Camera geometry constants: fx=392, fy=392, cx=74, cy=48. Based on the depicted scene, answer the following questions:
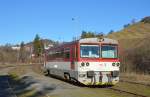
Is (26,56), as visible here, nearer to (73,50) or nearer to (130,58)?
(130,58)

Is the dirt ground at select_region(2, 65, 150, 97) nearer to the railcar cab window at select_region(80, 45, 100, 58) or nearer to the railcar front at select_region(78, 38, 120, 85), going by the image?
the railcar front at select_region(78, 38, 120, 85)

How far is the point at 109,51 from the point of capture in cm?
2544

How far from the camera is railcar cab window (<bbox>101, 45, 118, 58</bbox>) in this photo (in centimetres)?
2527

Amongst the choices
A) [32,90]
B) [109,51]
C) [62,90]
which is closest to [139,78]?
[109,51]

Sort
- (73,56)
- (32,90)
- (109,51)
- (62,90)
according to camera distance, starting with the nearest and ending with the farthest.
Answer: (62,90), (32,90), (109,51), (73,56)

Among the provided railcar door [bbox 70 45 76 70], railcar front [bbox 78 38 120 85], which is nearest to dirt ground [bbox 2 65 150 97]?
railcar front [bbox 78 38 120 85]

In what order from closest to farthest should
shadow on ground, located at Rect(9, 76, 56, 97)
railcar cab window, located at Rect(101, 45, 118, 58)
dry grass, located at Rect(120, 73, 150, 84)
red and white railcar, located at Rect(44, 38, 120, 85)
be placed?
shadow on ground, located at Rect(9, 76, 56, 97) → red and white railcar, located at Rect(44, 38, 120, 85) → railcar cab window, located at Rect(101, 45, 118, 58) → dry grass, located at Rect(120, 73, 150, 84)

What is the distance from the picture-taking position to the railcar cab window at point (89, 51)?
24.9 metres

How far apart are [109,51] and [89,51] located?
1.35m

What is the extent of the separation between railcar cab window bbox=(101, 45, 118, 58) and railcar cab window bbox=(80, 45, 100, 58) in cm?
36

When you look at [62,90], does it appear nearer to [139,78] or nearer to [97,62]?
[97,62]

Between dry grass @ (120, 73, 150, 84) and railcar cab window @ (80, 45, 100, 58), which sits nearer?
railcar cab window @ (80, 45, 100, 58)

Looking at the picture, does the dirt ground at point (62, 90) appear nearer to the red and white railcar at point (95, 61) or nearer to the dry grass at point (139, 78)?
the red and white railcar at point (95, 61)

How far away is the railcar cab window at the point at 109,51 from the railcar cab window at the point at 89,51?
1.17 feet
